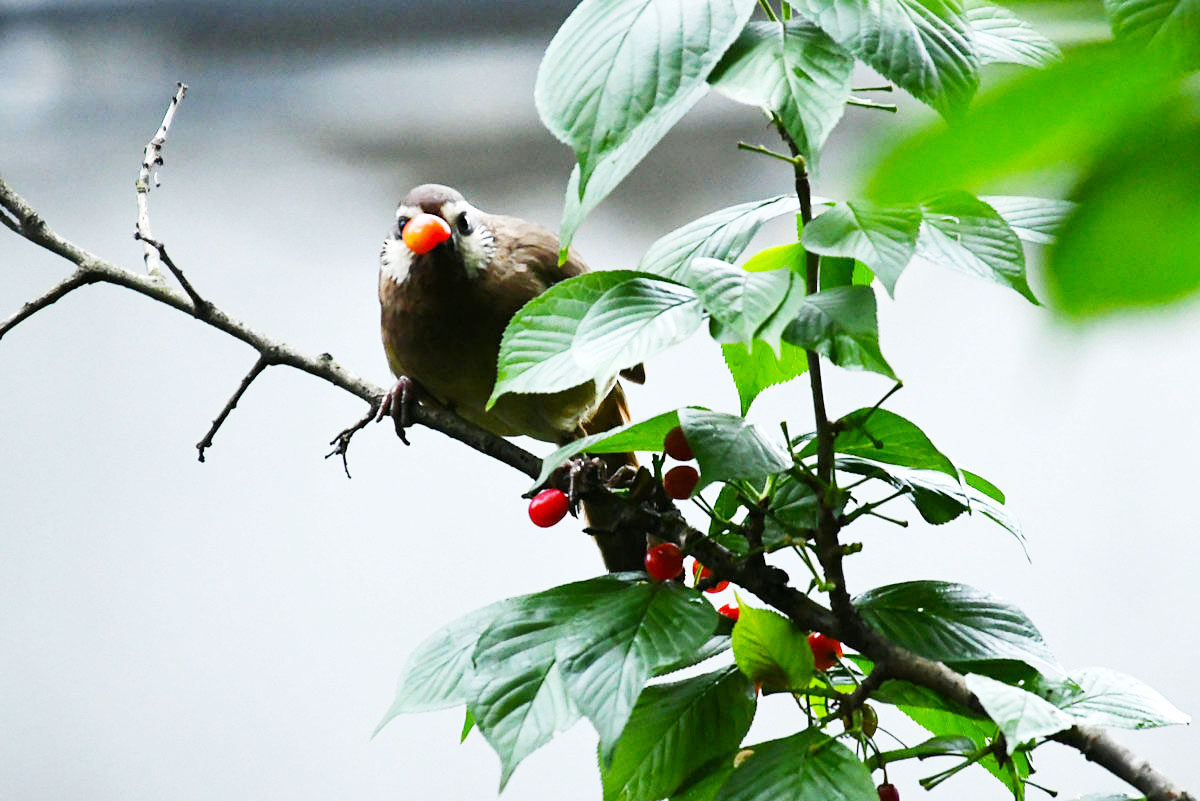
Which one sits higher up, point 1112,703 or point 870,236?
point 870,236

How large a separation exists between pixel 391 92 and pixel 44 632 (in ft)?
4.55

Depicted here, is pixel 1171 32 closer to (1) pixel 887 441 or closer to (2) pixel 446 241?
(1) pixel 887 441

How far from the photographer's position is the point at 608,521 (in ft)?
3.33

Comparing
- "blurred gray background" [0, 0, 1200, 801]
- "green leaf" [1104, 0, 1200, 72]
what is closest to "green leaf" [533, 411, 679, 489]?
"green leaf" [1104, 0, 1200, 72]

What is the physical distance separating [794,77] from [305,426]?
2.10 meters

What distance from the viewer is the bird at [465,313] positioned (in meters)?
1.31

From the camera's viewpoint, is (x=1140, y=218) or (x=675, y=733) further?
(x=675, y=733)

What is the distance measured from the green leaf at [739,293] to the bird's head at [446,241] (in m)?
0.70

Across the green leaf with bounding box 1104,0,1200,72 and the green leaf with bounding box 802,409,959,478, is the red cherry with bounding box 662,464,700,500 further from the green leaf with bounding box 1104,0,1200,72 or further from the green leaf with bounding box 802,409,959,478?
the green leaf with bounding box 1104,0,1200,72

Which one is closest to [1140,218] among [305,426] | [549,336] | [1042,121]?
[1042,121]

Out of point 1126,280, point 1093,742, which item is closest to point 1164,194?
point 1126,280

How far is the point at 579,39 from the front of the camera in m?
0.60

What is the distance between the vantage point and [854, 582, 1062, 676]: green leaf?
2.37ft

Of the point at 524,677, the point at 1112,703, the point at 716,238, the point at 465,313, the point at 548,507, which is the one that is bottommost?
the point at 1112,703
